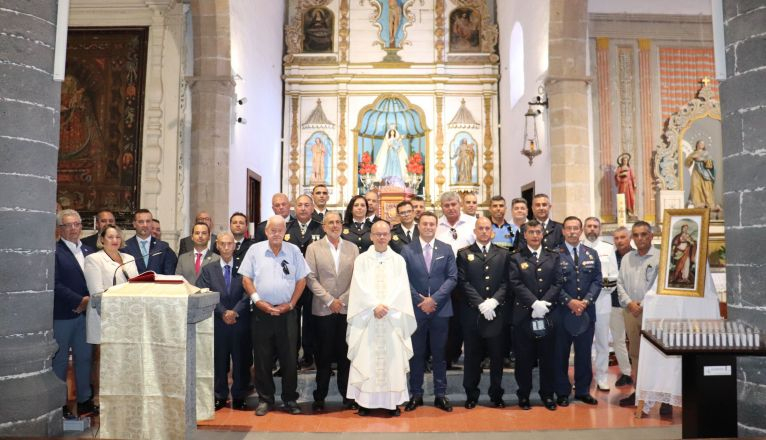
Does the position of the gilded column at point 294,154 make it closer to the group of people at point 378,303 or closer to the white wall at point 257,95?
the white wall at point 257,95

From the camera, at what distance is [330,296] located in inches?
202

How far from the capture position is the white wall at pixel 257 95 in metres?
10.4

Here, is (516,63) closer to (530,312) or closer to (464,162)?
(464,162)

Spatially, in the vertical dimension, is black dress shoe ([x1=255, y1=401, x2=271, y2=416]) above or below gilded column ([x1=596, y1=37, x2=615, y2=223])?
below

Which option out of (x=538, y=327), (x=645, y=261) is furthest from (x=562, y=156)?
(x=538, y=327)

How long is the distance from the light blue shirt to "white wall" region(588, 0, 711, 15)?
833cm

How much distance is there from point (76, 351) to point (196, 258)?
1.22 metres

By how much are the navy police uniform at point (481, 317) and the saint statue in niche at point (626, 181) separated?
5.49m

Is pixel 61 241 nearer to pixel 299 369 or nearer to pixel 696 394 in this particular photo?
pixel 299 369

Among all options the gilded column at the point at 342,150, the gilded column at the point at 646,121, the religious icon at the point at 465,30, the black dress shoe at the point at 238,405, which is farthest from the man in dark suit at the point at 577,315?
the religious icon at the point at 465,30

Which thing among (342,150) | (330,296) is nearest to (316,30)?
(342,150)

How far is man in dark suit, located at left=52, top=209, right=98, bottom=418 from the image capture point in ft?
15.6

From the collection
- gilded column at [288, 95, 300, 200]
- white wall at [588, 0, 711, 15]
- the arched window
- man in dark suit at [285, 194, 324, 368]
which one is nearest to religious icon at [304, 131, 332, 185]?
gilded column at [288, 95, 300, 200]

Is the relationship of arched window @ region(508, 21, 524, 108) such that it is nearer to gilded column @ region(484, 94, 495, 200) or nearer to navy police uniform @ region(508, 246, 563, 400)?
gilded column @ region(484, 94, 495, 200)
